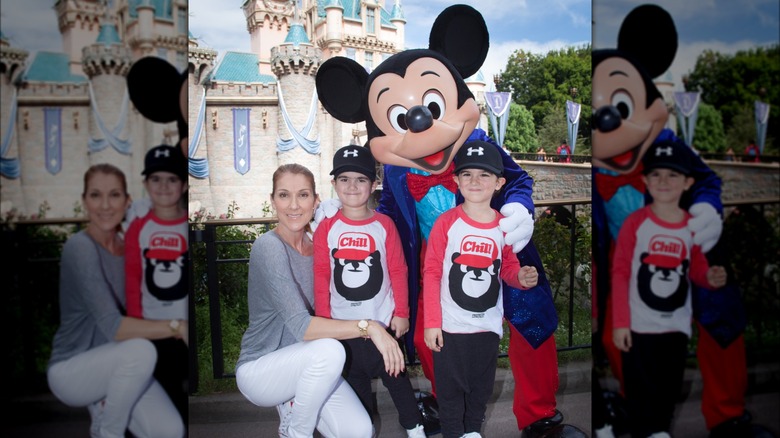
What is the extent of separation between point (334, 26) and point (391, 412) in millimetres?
1717

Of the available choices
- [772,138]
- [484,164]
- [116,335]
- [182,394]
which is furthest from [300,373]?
[772,138]

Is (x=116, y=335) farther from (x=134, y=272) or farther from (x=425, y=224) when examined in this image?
(x=425, y=224)

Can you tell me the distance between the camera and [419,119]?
96.9 inches

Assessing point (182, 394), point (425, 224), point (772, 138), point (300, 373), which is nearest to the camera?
point (772, 138)

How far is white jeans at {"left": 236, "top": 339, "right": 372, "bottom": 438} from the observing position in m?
2.49

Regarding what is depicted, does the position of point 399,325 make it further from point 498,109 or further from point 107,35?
point 107,35

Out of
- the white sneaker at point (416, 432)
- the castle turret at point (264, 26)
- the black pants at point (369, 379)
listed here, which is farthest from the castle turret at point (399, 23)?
the white sneaker at point (416, 432)

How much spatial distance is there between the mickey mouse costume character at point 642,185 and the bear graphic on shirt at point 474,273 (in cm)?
47

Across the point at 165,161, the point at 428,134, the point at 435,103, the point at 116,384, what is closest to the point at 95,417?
the point at 116,384

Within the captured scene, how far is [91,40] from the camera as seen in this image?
1979 millimetres

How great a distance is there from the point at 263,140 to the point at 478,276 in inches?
39.8

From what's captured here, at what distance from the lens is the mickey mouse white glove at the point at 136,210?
2.03 m

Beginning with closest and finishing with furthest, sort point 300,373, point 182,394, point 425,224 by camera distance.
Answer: point 182,394, point 300,373, point 425,224

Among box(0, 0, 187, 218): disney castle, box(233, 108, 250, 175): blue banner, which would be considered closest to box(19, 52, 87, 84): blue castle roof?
box(0, 0, 187, 218): disney castle
